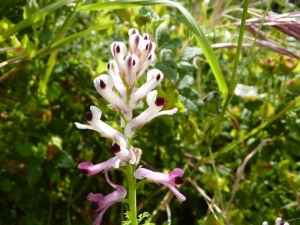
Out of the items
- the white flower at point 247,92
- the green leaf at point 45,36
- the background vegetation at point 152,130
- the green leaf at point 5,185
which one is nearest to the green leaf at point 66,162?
the background vegetation at point 152,130

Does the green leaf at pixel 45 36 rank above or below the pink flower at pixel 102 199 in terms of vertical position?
above

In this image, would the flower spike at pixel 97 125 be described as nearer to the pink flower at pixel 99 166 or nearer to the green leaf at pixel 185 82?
the pink flower at pixel 99 166

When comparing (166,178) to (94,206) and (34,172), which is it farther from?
(34,172)

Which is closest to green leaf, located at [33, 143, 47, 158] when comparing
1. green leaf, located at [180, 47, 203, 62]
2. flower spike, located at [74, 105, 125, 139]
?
green leaf, located at [180, 47, 203, 62]

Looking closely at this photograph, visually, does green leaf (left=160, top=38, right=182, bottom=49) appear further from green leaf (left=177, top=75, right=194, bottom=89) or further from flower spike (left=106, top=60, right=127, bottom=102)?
flower spike (left=106, top=60, right=127, bottom=102)

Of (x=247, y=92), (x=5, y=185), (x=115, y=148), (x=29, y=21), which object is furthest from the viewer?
(x=247, y=92)

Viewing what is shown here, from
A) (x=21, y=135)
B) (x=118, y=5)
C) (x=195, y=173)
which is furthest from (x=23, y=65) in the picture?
(x=195, y=173)

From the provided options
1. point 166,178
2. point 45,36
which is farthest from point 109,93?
point 45,36
